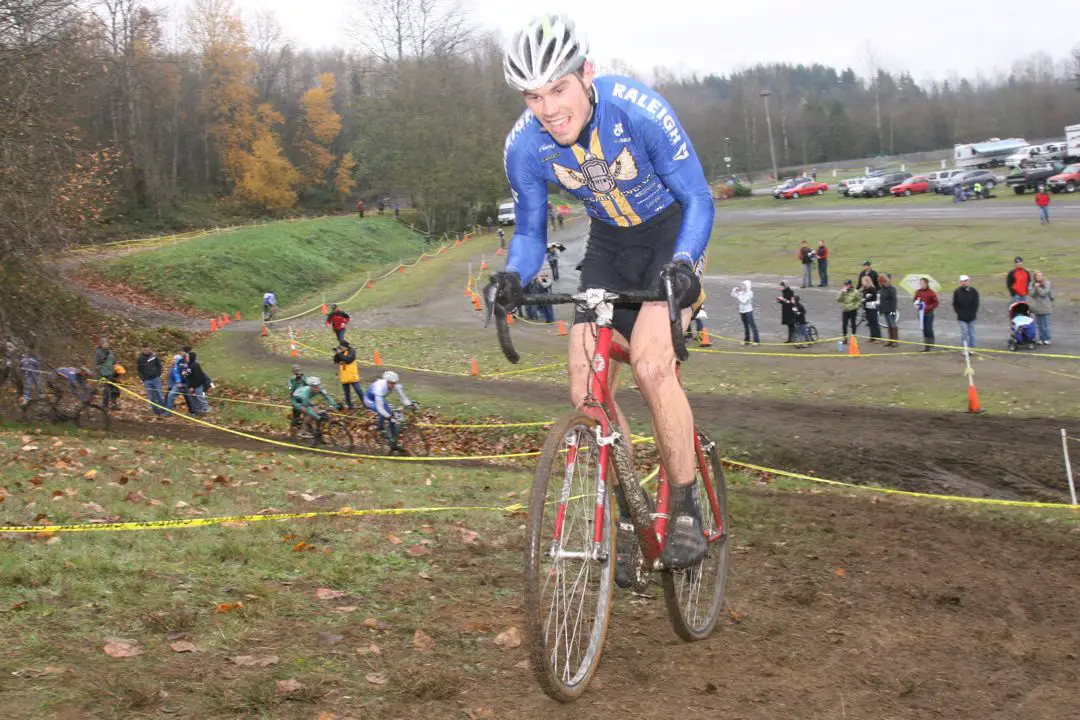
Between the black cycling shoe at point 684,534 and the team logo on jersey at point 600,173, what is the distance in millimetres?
1849

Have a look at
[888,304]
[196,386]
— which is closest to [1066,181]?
[888,304]

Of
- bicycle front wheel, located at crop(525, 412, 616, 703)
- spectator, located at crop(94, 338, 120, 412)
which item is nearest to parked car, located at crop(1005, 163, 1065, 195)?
spectator, located at crop(94, 338, 120, 412)

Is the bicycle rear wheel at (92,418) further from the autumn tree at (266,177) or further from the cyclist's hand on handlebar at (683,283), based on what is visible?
the autumn tree at (266,177)

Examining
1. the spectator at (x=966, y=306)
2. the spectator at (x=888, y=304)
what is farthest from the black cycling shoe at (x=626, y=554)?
the spectator at (x=888, y=304)

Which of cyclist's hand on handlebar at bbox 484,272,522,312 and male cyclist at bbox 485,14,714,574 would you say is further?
cyclist's hand on handlebar at bbox 484,272,522,312

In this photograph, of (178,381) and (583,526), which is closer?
(583,526)

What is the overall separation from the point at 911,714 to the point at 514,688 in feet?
6.90

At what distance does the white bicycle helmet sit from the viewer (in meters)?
4.86

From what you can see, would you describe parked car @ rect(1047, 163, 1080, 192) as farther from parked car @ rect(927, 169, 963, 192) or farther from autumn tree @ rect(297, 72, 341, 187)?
autumn tree @ rect(297, 72, 341, 187)

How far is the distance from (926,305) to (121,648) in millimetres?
21956

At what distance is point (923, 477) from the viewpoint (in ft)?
43.9

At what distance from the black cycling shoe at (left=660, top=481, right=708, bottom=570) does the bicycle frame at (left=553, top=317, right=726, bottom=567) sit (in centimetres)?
5

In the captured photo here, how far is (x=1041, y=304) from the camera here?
22953 mm

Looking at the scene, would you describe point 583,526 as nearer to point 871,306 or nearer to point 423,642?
point 423,642
